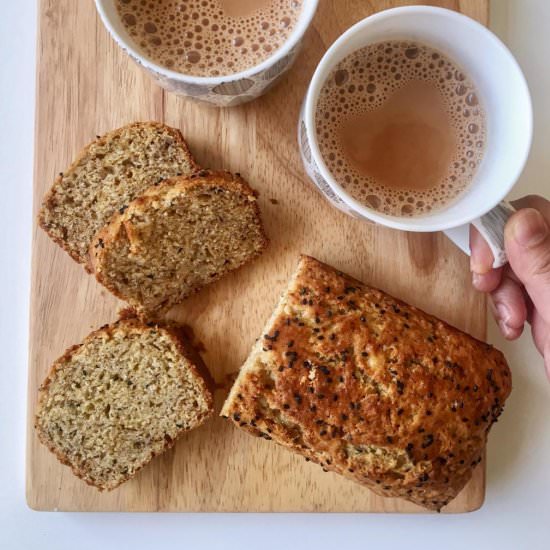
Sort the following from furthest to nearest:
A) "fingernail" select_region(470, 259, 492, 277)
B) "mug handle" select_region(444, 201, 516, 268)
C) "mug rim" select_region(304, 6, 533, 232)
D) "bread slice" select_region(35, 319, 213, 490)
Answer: "bread slice" select_region(35, 319, 213, 490), "fingernail" select_region(470, 259, 492, 277), "mug handle" select_region(444, 201, 516, 268), "mug rim" select_region(304, 6, 533, 232)

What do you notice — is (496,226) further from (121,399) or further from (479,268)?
(121,399)

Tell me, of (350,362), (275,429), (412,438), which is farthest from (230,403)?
(412,438)

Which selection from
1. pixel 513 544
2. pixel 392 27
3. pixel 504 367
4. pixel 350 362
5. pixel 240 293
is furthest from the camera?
pixel 513 544

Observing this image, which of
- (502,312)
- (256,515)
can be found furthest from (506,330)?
(256,515)

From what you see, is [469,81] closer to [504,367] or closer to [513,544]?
[504,367]

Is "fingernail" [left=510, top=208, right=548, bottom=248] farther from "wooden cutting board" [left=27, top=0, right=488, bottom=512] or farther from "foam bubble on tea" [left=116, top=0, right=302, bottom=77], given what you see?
"foam bubble on tea" [left=116, top=0, right=302, bottom=77]

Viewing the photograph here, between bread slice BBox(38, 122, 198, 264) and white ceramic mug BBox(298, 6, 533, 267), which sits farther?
bread slice BBox(38, 122, 198, 264)

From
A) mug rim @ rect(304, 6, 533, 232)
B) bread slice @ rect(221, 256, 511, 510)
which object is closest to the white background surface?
bread slice @ rect(221, 256, 511, 510)
